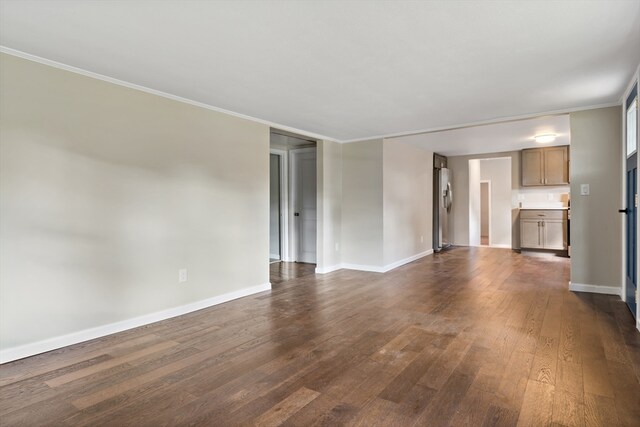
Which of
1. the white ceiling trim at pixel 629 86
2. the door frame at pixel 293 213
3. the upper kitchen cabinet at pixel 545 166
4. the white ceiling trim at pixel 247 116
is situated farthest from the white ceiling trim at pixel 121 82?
the upper kitchen cabinet at pixel 545 166

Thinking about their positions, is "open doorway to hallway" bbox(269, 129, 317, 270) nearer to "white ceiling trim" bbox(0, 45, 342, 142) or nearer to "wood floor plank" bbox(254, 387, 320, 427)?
"white ceiling trim" bbox(0, 45, 342, 142)

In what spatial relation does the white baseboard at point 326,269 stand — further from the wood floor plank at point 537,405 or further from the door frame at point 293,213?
the wood floor plank at point 537,405

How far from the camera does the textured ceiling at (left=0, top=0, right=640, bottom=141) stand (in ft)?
6.57

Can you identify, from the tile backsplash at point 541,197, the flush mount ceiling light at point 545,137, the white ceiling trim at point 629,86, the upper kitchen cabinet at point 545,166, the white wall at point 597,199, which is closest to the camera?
the white ceiling trim at point 629,86

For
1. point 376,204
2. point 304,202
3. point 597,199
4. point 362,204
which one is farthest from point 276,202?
point 597,199

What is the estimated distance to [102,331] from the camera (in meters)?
2.96

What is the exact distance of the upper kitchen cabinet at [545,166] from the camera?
7195 mm

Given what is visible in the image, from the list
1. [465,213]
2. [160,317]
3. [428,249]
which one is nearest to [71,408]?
[160,317]

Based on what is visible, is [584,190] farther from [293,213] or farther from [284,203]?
[284,203]

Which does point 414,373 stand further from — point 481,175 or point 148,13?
point 481,175

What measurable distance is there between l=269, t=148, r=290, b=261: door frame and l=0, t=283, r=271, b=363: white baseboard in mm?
2708

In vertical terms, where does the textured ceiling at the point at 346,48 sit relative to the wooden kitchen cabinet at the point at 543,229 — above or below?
above

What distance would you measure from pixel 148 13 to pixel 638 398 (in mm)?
3476

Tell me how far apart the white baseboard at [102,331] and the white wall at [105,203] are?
0.04 meters
